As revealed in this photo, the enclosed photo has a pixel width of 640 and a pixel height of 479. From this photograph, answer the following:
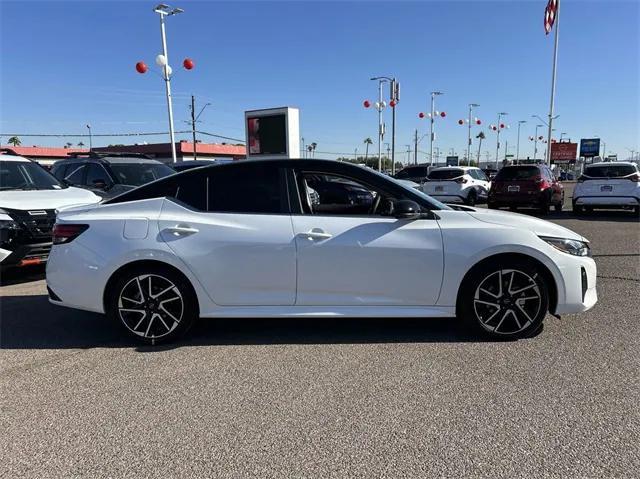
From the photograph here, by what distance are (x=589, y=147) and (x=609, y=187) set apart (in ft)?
242

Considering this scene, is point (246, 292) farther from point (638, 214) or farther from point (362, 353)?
point (638, 214)

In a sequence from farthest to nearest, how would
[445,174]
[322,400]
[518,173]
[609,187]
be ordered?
[445,174]
[518,173]
[609,187]
[322,400]

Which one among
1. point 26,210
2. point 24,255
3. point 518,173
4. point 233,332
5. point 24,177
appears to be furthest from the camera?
point 518,173

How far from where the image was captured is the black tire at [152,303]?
407cm

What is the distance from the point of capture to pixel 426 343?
4125 mm

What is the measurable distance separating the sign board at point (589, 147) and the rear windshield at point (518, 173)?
237 feet

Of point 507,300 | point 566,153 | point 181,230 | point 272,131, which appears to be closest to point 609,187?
point 272,131

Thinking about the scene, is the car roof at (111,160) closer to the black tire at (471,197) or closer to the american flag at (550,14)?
the black tire at (471,197)

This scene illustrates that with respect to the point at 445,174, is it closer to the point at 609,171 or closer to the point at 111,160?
the point at 609,171

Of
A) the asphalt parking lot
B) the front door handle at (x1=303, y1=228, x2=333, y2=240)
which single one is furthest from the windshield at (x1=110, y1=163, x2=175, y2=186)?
the front door handle at (x1=303, y1=228, x2=333, y2=240)

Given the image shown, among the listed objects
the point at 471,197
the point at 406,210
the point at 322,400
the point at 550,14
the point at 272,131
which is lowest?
the point at 322,400

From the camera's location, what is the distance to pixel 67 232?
414 cm

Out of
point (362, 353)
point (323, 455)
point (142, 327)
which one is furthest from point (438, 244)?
point (142, 327)

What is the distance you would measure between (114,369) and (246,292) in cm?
118
